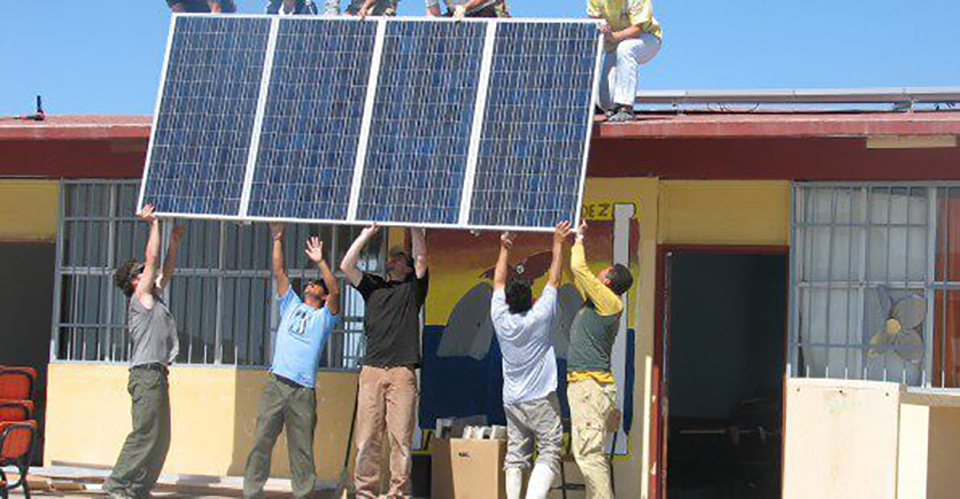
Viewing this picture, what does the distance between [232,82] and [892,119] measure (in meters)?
5.18

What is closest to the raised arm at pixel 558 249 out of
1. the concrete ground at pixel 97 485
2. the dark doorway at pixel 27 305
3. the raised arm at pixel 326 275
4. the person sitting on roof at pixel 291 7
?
the raised arm at pixel 326 275

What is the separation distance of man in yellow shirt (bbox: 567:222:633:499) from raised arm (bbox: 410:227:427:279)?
1237 mm

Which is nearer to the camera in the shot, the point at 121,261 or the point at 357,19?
the point at 357,19

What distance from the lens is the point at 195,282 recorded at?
46.5ft

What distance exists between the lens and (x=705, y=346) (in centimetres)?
1814

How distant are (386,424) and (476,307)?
1640mm

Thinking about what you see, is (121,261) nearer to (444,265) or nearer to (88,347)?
(88,347)

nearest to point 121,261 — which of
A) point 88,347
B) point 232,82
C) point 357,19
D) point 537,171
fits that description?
point 88,347

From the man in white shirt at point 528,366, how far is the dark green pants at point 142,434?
2.71 meters

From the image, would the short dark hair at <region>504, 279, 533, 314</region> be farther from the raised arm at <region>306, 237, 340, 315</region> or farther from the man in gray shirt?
the man in gray shirt

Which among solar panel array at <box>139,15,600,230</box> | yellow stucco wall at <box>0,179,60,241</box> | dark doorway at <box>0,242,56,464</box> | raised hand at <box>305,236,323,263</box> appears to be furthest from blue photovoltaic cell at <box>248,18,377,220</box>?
dark doorway at <box>0,242,56,464</box>

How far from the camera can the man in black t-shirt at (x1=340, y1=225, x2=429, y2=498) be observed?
12125 millimetres

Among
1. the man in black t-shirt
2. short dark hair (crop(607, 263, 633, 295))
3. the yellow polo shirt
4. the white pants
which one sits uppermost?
the yellow polo shirt

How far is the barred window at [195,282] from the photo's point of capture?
1384cm
